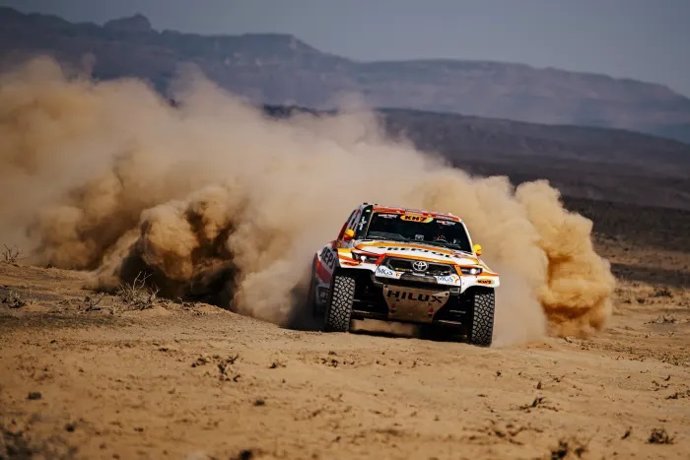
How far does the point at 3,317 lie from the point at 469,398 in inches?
193

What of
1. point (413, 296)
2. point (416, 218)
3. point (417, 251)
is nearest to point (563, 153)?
point (416, 218)

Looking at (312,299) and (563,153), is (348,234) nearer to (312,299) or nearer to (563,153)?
(312,299)

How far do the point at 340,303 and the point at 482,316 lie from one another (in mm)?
1505

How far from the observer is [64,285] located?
16.9 meters

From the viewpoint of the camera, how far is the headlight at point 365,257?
1181 centimetres

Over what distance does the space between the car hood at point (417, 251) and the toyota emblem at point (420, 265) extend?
49 millimetres

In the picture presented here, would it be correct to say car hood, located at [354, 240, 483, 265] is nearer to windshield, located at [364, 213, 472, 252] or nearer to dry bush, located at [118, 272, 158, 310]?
windshield, located at [364, 213, 472, 252]

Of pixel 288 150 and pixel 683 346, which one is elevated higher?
pixel 288 150

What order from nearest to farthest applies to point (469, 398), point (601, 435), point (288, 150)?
point (601, 435) < point (469, 398) < point (288, 150)

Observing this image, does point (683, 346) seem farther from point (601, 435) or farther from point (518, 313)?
point (601, 435)

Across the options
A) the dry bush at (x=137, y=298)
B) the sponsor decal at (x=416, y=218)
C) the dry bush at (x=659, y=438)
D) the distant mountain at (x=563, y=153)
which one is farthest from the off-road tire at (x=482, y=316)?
the distant mountain at (x=563, y=153)

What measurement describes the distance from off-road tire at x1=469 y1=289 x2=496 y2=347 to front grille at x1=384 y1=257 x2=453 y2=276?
0.41 meters

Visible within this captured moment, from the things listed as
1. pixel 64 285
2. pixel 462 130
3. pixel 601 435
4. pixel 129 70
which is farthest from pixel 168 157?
pixel 129 70

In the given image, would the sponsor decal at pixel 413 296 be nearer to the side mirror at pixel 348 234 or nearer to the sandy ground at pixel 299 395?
the sandy ground at pixel 299 395
